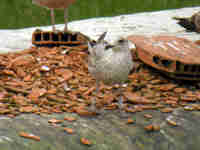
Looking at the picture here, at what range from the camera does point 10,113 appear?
7.67ft

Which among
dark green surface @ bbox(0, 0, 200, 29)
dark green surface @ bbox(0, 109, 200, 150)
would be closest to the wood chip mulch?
dark green surface @ bbox(0, 109, 200, 150)

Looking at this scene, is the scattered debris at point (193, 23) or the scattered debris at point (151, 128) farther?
the scattered debris at point (193, 23)

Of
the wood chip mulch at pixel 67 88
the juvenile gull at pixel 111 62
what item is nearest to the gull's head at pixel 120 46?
the juvenile gull at pixel 111 62

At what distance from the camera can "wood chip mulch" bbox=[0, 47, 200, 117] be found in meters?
2.62

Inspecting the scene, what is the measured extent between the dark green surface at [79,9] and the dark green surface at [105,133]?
4375 mm

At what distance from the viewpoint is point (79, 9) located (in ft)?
22.4

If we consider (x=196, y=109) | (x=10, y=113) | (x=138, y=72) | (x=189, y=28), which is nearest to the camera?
(x=10, y=113)

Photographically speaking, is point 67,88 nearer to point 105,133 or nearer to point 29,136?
point 105,133

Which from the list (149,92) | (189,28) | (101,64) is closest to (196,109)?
(149,92)

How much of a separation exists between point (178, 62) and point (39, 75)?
1.48 meters

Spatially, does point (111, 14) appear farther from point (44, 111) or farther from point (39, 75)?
point (44, 111)

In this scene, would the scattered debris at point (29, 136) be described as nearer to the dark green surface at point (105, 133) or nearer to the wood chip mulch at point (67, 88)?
the dark green surface at point (105, 133)

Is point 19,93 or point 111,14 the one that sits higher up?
point 111,14

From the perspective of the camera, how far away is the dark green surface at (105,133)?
1943 millimetres
